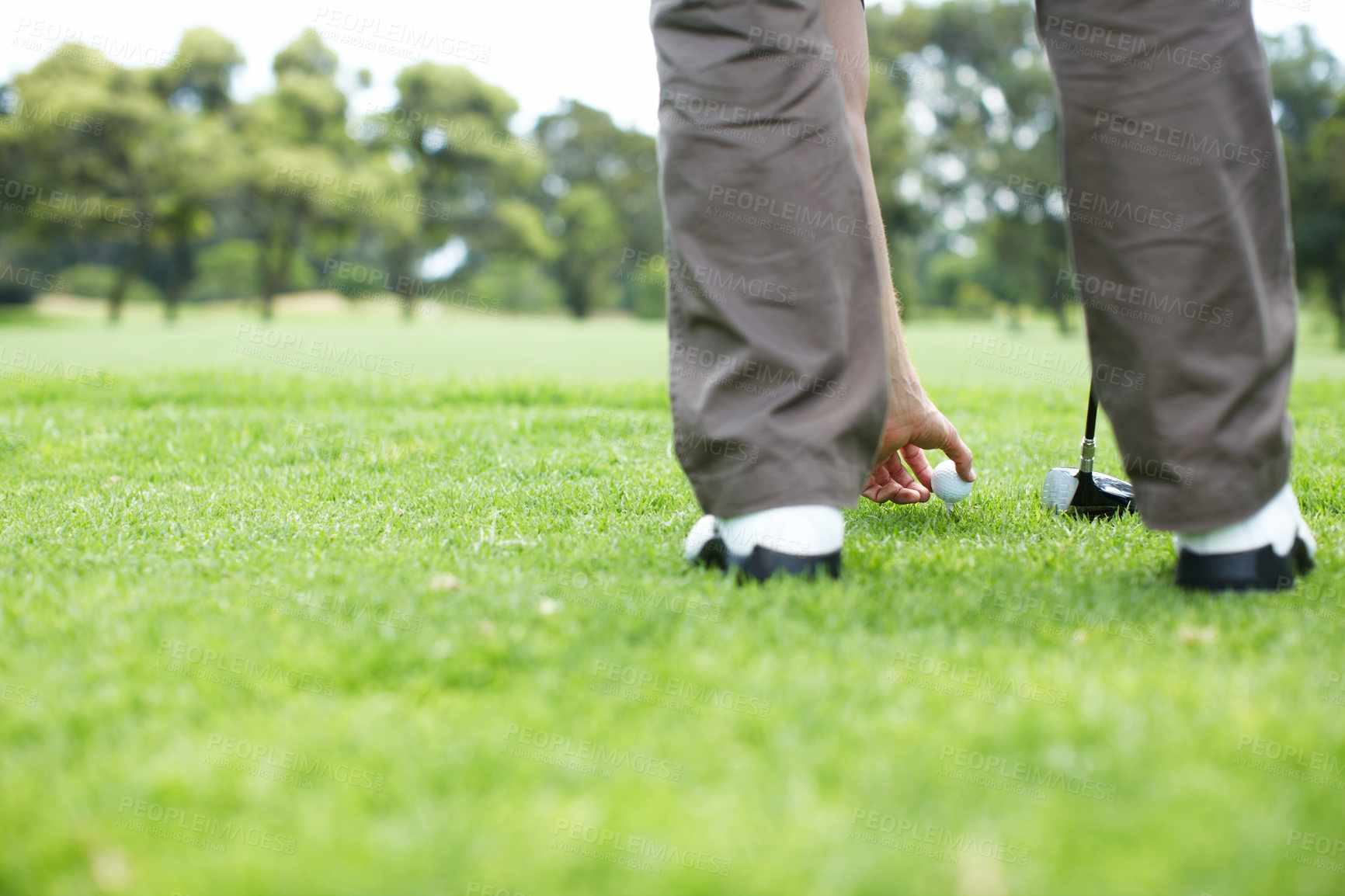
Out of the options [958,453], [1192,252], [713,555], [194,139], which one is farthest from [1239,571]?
[194,139]

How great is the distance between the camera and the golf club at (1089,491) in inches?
94.3

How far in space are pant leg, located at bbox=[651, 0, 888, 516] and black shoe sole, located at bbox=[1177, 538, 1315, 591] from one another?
0.59 m

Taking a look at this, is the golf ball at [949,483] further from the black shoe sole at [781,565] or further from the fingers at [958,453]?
the black shoe sole at [781,565]

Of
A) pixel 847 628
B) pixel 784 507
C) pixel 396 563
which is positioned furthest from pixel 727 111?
pixel 396 563

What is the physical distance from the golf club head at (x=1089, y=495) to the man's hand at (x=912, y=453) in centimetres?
36

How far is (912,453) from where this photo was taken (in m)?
2.34

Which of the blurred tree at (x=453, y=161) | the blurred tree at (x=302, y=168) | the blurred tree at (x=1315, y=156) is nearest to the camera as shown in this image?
the blurred tree at (x=1315, y=156)

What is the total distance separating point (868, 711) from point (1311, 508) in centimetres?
203

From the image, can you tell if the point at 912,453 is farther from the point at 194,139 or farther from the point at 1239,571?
the point at 194,139

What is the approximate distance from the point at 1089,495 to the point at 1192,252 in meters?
0.97

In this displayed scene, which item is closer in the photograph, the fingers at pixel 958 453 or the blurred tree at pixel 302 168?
the fingers at pixel 958 453

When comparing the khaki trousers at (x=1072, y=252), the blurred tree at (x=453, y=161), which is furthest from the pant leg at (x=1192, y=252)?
the blurred tree at (x=453, y=161)

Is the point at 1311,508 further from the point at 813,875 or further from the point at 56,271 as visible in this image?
the point at 56,271

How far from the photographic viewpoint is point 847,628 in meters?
1.42
